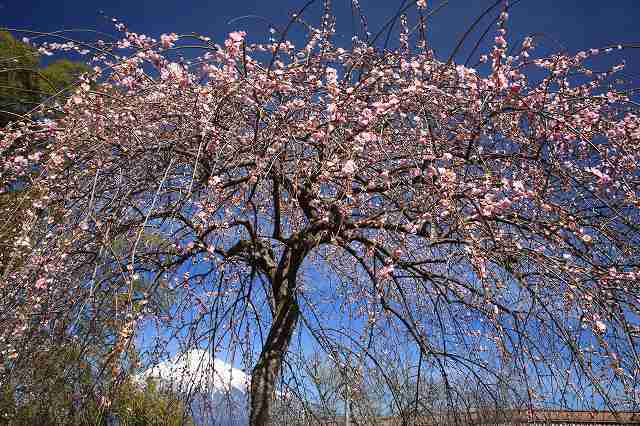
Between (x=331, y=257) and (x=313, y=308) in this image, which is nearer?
(x=313, y=308)

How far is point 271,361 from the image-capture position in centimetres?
307

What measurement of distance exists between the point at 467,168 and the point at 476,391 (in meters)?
1.35

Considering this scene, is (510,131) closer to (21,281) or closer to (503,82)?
(503,82)

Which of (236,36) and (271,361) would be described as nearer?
(236,36)

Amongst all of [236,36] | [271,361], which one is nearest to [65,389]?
[271,361]

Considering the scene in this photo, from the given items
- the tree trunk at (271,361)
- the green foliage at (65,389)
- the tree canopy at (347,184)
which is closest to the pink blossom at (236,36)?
the tree canopy at (347,184)

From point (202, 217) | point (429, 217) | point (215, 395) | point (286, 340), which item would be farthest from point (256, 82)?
point (215, 395)

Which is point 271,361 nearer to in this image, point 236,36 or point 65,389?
point 65,389

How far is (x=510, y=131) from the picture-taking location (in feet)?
9.68

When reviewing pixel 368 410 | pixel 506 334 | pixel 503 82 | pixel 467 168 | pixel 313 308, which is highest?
pixel 503 82

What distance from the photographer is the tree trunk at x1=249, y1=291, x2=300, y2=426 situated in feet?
9.63

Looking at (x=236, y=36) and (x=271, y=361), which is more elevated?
(x=236, y=36)

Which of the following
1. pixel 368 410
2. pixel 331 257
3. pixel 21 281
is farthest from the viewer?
Answer: pixel 331 257

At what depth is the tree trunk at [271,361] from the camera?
294 cm
